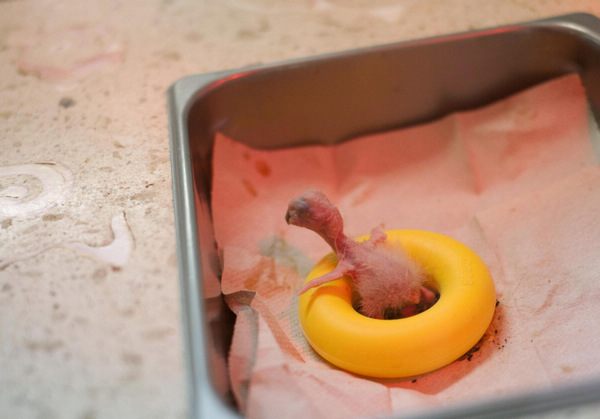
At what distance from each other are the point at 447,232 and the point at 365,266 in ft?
0.87

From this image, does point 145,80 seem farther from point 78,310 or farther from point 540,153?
point 540,153

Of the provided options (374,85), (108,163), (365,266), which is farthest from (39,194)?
(374,85)

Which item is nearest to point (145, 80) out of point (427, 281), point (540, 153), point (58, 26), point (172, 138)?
point (172, 138)

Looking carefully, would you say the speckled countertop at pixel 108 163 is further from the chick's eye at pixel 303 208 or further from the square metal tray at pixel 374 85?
the chick's eye at pixel 303 208

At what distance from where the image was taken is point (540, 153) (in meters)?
1.16

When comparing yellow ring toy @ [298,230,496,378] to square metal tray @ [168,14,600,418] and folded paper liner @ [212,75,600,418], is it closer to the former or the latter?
folded paper liner @ [212,75,600,418]

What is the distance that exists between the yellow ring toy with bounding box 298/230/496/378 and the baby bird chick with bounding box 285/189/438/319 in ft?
0.12

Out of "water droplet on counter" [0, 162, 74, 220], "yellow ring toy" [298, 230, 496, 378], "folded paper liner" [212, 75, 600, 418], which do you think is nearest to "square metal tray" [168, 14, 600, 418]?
"folded paper liner" [212, 75, 600, 418]

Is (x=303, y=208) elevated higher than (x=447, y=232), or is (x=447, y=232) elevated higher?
Result: (x=303, y=208)

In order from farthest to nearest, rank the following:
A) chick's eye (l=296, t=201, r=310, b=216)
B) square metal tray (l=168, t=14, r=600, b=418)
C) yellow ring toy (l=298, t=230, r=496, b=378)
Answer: square metal tray (l=168, t=14, r=600, b=418), chick's eye (l=296, t=201, r=310, b=216), yellow ring toy (l=298, t=230, r=496, b=378)

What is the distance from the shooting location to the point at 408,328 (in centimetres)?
80

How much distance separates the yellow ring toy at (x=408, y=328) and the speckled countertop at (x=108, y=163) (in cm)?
23

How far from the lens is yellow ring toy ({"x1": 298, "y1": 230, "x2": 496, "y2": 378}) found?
0.79 meters

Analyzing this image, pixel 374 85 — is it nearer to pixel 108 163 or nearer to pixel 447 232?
pixel 447 232
